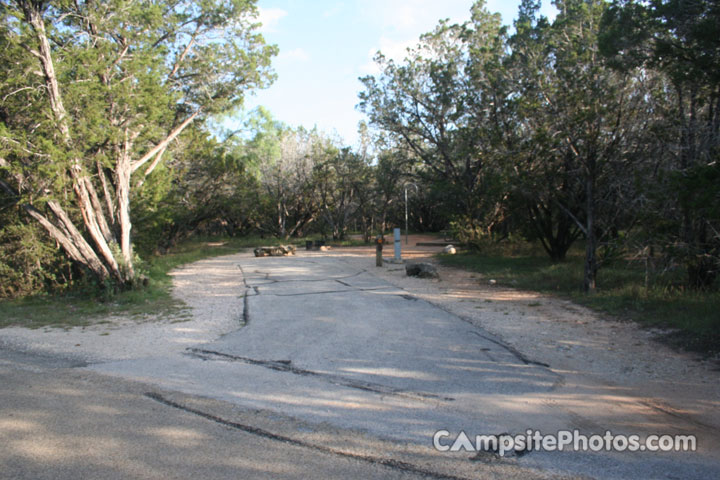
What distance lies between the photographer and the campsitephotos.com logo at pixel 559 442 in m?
3.56

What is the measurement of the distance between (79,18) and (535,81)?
10899 millimetres

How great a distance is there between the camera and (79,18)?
11.6 m

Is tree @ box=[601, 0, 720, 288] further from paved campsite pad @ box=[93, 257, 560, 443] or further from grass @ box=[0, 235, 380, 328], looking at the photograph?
grass @ box=[0, 235, 380, 328]

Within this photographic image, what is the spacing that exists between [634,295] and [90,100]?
12015 mm

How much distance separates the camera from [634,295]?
936 centimetres

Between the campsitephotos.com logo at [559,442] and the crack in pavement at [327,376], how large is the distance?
33.8 inches

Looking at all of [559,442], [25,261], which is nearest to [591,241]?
[559,442]

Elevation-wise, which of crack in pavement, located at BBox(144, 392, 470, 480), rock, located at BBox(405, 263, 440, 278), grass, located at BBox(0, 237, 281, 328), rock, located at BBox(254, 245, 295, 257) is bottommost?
crack in pavement, located at BBox(144, 392, 470, 480)

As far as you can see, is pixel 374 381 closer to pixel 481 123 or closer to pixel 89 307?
pixel 89 307

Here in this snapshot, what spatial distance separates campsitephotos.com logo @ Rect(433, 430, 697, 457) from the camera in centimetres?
356

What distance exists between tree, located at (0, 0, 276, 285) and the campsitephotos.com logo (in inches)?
365

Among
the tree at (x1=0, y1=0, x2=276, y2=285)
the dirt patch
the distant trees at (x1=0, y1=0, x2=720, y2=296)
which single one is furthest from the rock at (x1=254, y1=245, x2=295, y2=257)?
the dirt patch

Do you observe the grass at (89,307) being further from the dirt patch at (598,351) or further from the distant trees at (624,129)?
the distant trees at (624,129)

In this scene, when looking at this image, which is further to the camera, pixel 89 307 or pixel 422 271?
pixel 422 271
